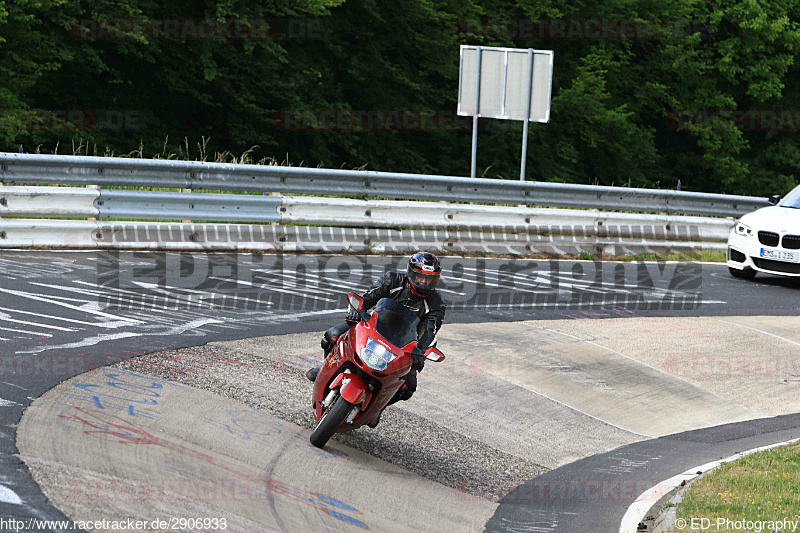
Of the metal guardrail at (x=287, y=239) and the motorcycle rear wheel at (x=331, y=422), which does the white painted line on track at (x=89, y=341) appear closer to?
the motorcycle rear wheel at (x=331, y=422)

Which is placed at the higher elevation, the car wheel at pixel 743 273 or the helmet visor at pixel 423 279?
the helmet visor at pixel 423 279

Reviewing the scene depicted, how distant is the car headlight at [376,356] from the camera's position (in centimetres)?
724

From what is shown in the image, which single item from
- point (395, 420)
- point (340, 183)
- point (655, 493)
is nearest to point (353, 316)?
point (395, 420)

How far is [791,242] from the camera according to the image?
15.7m

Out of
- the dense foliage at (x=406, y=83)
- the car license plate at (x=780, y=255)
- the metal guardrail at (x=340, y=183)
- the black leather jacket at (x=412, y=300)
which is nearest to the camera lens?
the black leather jacket at (x=412, y=300)

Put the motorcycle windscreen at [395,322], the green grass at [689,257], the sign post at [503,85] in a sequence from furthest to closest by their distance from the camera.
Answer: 1. the sign post at [503,85]
2. the green grass at [689,257]
3. the motorcycle windscreen at [395,322]

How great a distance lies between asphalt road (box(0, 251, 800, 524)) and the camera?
8.58 meters

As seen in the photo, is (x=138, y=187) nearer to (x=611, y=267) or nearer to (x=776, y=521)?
(x=611, y=267)

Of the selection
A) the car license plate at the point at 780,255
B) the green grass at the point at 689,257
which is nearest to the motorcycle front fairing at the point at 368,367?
the car license plate at the point at 780,255

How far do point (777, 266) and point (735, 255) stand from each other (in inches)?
33.1

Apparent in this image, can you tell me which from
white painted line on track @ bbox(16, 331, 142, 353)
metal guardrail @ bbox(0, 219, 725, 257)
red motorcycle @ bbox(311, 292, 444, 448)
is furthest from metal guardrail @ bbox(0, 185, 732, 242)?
red motorcycle @ bbox(311, 292, 444, 448)

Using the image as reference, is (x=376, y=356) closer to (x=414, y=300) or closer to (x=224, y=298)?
(x=414, y=300)

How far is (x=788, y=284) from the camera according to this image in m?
16.5

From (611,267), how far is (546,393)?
7220 millimetres
